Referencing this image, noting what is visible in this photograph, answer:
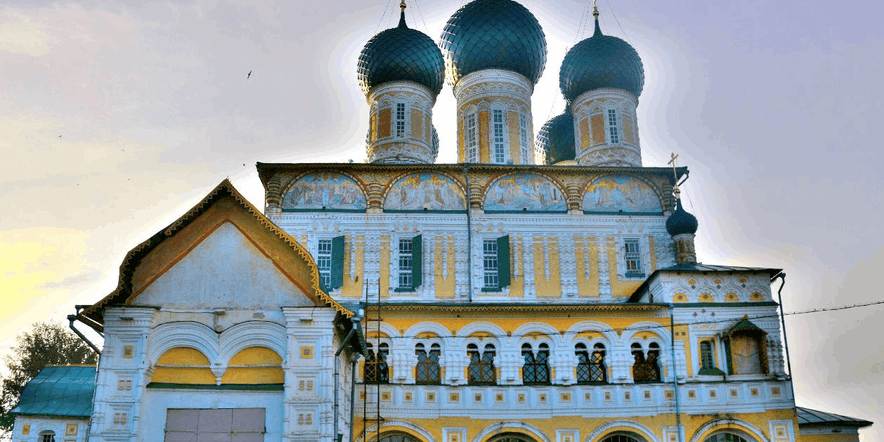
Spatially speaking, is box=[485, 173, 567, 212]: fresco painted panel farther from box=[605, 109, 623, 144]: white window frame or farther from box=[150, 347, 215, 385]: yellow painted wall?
box=[150, 347, 215, 385]: yellow painted wall

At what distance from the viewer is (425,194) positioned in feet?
87.0

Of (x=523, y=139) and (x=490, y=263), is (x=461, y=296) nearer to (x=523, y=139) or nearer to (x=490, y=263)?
(x=490, y=263)

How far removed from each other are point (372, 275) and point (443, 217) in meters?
2.86

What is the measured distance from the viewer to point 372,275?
25.2 metres

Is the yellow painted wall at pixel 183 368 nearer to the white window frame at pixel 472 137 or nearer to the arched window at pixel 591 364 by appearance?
the arched window at pixel 591 364

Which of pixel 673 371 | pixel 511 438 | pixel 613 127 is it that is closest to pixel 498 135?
pixel 613 127

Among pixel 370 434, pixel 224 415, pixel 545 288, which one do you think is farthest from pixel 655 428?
pixel 224 415

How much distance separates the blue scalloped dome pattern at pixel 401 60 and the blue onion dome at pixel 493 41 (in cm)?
93

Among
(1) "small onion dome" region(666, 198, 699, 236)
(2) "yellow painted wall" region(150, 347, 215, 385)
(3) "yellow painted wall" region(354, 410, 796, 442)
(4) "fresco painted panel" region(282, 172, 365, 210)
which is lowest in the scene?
(2) "yellow painted wall" region(150, 347, 215, 385)

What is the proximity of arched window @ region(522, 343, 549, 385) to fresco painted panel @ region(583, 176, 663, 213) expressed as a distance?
17.6 ft

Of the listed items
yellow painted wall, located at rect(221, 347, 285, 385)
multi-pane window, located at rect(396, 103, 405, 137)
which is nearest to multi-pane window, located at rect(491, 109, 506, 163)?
multi-pane window, located at rect(396, 103, 405, 137)

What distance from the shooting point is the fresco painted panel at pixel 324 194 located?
26.1 metres

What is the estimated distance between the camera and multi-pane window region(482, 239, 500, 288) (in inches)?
1011

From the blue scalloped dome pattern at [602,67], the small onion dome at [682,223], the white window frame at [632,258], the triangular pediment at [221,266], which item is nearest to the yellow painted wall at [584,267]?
the white window frame at [632,258]
